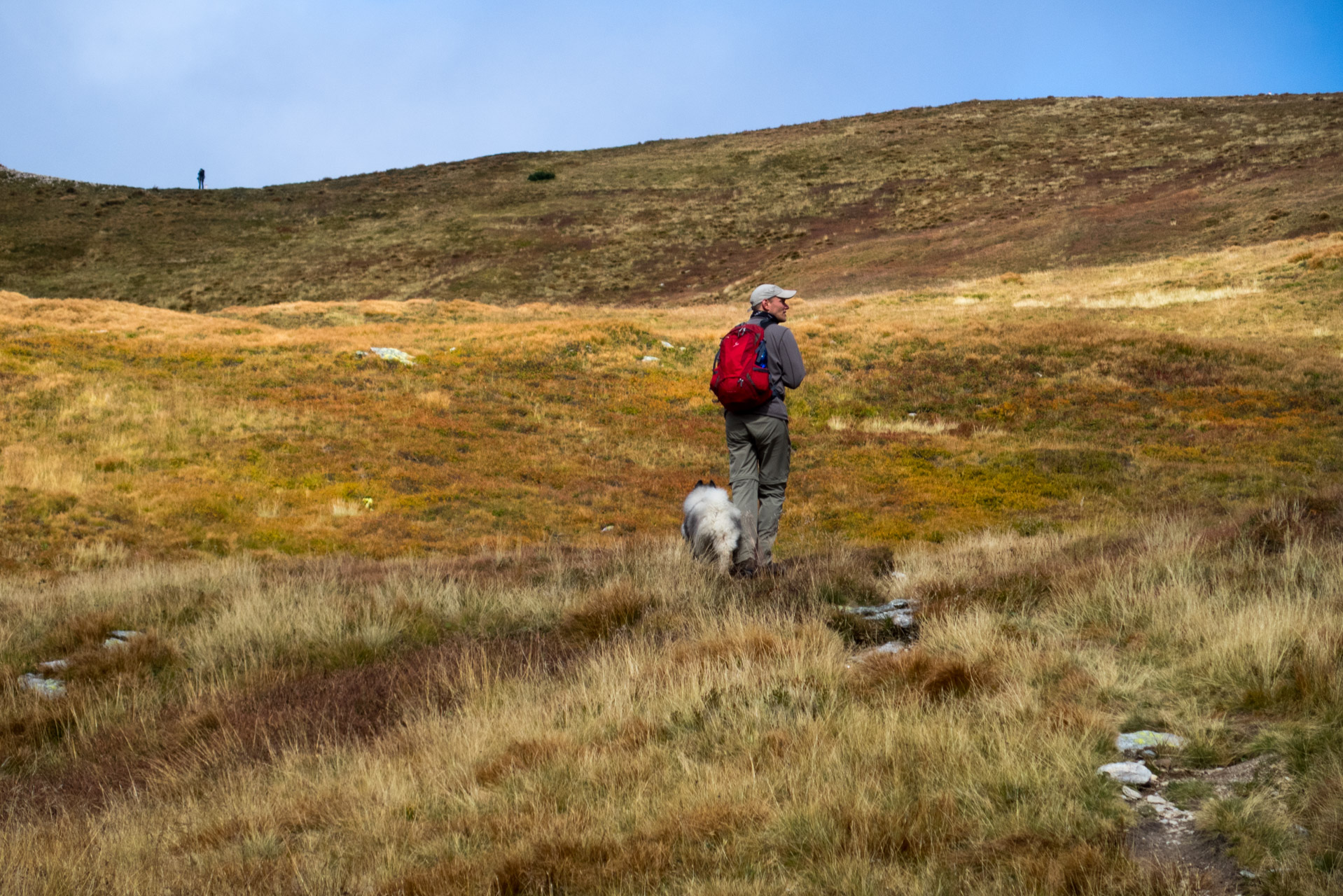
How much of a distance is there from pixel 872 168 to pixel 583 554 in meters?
62.6

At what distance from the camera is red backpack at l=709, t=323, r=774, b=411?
7.75 meters

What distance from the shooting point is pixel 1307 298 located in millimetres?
27484

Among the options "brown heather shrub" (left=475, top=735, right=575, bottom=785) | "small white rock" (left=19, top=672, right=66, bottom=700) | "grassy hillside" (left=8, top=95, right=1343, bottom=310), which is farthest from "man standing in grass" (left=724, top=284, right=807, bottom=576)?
"grassy hillside" (left=8, top=95, right=1343, bottom=310)

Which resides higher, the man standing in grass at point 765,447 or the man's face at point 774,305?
the man's face at point 774,305

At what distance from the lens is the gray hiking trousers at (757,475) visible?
26.4ft

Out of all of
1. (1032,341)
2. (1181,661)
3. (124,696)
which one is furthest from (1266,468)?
(124,696)

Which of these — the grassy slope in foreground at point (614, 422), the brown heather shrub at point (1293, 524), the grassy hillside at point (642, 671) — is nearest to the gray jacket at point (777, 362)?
the grassy hillside at point (642, 671)

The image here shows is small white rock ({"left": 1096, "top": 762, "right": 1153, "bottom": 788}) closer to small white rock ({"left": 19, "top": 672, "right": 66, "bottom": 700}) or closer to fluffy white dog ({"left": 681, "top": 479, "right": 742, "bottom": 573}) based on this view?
fluffy white dog ({"left": 681, "top": 479, "right": 742, "bottom": 573})

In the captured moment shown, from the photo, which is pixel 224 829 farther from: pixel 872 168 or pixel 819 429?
pixel 872 168

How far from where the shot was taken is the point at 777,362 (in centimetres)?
794

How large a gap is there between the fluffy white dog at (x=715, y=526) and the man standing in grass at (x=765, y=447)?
0.23 feet

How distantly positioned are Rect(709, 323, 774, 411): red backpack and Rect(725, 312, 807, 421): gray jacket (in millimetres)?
99

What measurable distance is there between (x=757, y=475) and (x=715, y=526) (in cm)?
60

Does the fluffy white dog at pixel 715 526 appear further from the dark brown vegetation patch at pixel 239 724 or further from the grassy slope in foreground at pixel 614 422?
the grassy slope in foreground at pixel 614 422
